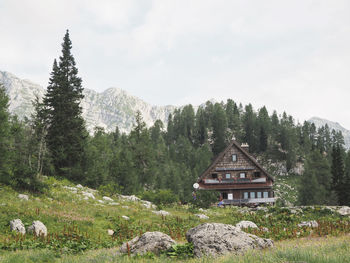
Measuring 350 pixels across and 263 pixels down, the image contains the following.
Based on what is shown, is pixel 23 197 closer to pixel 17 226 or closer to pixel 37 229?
pixel 17 226

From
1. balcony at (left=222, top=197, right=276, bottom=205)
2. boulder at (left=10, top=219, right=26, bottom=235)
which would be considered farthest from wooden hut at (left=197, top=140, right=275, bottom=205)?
boulder at (left=10, top=219, right=26, bottom=235)

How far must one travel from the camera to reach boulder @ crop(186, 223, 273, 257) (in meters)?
8.55

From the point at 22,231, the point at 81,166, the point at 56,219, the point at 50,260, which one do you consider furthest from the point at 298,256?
the point at 81,166

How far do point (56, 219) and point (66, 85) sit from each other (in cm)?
2855

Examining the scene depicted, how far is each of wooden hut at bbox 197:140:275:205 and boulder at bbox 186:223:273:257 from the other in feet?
121

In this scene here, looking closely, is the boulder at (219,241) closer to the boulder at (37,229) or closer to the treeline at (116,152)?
the boulder at (37,229)

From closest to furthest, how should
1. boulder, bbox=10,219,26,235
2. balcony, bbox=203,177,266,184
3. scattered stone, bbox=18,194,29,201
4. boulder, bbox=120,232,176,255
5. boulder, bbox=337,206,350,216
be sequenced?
boulder, bbox=120,232,176,255
boulder, bbox=10,219,26,235
scattered stone, bbox=18,194,29,201
boulder, bbox=337,206,350,216
balcony, bbox=203,177,266,184

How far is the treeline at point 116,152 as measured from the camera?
89.2ft

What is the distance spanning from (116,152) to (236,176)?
132ft

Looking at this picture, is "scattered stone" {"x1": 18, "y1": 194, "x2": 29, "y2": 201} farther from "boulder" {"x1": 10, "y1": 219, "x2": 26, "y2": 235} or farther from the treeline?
"boulder" {"x1": 10, "y1": 219, "x2": 26, "y2": 235}

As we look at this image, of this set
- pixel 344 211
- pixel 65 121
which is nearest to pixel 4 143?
pixel 65 121

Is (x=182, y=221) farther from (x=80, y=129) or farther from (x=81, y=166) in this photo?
(x=80, y=129)

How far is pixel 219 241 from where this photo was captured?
8.80m

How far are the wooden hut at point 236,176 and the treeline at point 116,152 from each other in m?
6.63
